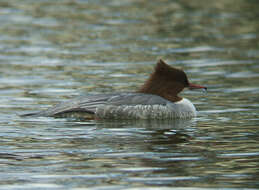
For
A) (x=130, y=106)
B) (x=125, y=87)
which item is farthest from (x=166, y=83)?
(x=125, y=87)

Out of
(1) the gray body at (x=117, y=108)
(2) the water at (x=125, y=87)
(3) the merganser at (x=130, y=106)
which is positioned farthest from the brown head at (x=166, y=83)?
(2) the water at (x=125, y=87)

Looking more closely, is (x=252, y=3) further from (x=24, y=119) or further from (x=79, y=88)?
(x=24, y=119)

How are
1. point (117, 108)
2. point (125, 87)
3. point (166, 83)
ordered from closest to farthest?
point (117, 108) → point (166, 83) → point (125, 87)

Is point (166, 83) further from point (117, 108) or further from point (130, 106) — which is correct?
point (117, 108)

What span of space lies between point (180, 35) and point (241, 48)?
3177 mm

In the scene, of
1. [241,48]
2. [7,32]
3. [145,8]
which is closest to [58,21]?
[7,32]

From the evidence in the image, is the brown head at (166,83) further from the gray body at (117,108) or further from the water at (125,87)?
the water at (125,87)

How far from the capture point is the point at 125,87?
16.5m

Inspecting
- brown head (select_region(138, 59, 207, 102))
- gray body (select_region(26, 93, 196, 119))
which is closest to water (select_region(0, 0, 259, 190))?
gray body (select_region(26, 93, 196, 119))

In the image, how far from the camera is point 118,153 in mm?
10172

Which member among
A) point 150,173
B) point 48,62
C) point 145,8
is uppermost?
point 145,8

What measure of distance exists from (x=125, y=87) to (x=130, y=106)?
10.8 feet

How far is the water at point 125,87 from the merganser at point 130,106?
0.79ft

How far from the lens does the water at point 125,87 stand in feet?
29.9
